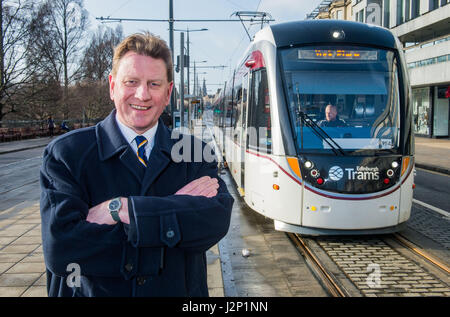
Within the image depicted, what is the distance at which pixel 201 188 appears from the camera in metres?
2.00

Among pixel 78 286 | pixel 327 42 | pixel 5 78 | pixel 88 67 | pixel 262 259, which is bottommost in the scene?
pixel 262 259

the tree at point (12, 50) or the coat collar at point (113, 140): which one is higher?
the tree at point (12, 50)

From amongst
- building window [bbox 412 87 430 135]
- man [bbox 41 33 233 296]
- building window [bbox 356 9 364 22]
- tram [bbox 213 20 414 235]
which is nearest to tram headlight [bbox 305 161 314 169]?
tram [bbox 213 20 414 235]

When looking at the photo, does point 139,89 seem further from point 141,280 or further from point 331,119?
Answer: point 331,119

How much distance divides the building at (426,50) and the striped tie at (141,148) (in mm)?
28300

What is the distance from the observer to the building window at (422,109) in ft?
102

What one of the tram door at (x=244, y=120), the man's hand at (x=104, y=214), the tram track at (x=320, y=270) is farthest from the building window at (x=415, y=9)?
the man's hand at (x=104, y=214)

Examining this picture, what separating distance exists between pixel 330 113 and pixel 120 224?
4954mm

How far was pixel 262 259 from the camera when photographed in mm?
5664

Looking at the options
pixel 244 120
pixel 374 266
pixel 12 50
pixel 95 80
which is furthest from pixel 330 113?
pixel 95 80

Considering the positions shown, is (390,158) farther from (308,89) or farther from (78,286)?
(78,286)

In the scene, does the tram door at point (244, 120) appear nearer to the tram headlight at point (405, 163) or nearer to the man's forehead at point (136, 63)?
the tram headlight at point (405, 163)

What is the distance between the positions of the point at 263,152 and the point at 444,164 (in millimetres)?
11334

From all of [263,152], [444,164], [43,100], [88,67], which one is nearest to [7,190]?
[263,152]
